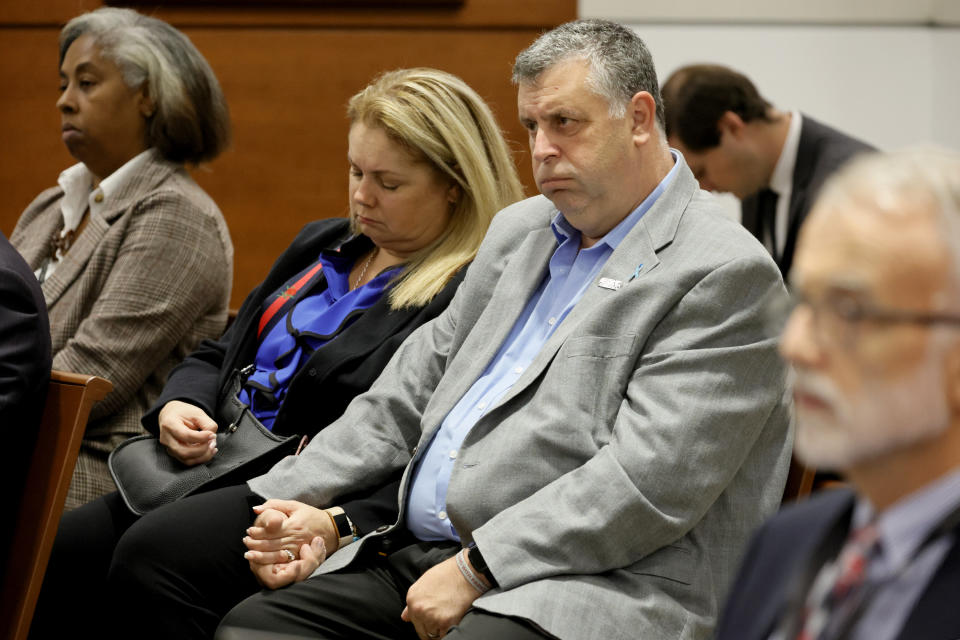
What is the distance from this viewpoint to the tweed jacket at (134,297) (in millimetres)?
2652

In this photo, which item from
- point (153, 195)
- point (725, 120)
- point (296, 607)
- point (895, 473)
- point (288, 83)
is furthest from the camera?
point (288, 83)

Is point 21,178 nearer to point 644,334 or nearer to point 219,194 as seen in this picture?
point 219,194

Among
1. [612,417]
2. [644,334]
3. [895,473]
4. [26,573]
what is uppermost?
[895,473]

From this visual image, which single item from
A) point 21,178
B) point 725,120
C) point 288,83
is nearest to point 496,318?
point 725,120

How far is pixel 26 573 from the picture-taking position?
2023mm

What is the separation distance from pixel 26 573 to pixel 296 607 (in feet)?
1.93

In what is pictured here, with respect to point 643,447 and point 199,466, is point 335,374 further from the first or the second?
point 643,447

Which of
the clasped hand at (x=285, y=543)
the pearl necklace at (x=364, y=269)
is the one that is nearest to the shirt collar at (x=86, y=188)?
the pearl necklace at (x=364, y=269)

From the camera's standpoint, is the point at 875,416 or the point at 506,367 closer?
the point at 875,416

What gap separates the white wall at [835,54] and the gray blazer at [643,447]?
2.09 metres

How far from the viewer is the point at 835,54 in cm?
381

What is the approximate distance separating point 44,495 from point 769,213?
7.94 ft

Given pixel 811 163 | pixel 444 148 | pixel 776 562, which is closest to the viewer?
pixel 776 562

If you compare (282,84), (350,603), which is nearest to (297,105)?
(282,84)
